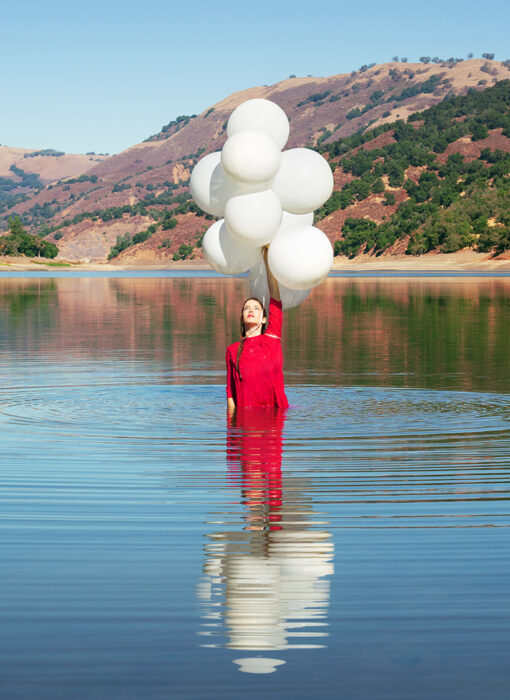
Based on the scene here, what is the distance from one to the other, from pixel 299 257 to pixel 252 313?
3.29 feet

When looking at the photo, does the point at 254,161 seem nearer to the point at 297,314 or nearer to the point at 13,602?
the point at 13,602

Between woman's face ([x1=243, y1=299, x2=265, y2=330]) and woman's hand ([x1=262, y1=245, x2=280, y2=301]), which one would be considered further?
woman's hand ([x1=262, y1=245, x2=280, y2=301])

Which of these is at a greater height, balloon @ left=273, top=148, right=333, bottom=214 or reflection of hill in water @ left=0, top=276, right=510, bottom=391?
balloon @ left=273, top=148, right=333, bottom=214

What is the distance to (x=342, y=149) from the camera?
17812 centimetres

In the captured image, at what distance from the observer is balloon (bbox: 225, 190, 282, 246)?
1205 cm

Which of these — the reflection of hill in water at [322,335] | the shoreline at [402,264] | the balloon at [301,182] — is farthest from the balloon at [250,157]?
the shoreline at [402,264]

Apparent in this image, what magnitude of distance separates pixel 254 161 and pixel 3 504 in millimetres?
5045

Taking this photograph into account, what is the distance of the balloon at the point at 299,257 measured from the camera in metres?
12.4

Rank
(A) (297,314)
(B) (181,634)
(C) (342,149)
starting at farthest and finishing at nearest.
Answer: (C) (342,149) → (A) (297,314) → (B) (181,634)

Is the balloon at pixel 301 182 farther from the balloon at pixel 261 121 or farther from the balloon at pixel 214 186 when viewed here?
the balloon at pixel 214 186

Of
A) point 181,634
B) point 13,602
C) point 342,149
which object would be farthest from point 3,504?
point 342,149

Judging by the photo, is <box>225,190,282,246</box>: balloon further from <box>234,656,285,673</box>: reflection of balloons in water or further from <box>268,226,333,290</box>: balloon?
<box>234,656,285,673</box>: reflection of balloons in water

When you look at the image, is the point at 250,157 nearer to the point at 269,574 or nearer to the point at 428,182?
the point at 269,574

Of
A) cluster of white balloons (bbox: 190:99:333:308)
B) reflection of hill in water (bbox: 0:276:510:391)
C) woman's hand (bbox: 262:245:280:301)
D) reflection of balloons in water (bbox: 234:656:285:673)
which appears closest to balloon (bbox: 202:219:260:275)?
cluster of white balloons (bbox: 190:99:333:308)
